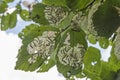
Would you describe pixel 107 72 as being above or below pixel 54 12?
below

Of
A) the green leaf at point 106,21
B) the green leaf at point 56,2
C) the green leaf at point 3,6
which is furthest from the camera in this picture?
the green leaf at point 3,6

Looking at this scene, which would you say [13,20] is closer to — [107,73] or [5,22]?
[5,22]

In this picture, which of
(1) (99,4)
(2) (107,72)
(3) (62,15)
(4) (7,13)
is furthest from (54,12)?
(4) (7,13)

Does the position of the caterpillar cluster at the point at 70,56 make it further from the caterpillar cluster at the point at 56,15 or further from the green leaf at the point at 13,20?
the green leaf at the point at 13,20

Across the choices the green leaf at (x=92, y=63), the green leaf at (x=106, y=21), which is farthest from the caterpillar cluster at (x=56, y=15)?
the green leaf at (x=92, y=63)

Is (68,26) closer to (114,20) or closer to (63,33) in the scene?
(63,33)

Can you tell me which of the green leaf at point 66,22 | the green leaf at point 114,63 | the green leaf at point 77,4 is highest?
the green leaf at point 77,4

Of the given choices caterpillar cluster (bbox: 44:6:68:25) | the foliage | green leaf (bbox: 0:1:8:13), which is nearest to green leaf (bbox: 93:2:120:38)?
the foliage
